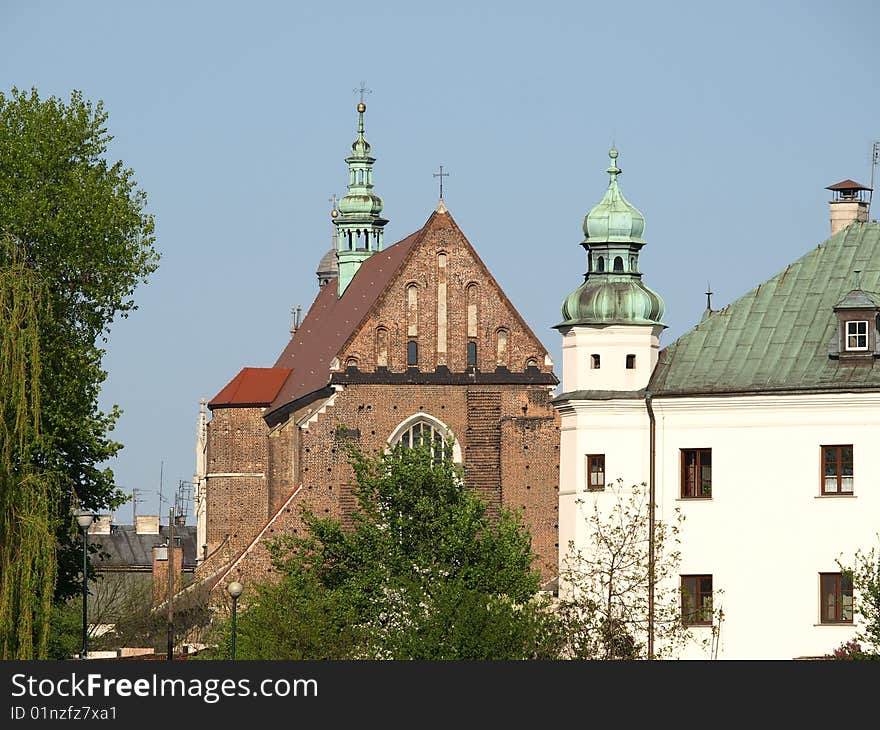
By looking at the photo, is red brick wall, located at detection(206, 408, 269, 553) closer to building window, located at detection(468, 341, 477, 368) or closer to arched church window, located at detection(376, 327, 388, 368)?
arched church window, located at detection(376, 327, 388, 368)

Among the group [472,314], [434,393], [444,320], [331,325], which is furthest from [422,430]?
[331,325]

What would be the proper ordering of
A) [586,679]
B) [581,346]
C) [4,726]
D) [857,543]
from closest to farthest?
[4,726] → [586,679] → [857,543] → [581,346]

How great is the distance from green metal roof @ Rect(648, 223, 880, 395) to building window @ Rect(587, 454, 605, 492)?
229 cm

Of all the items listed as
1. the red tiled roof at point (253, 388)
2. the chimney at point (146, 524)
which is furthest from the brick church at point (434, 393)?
the chimney at point (146, 524)

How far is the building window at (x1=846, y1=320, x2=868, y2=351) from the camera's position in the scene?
6091 centimetres

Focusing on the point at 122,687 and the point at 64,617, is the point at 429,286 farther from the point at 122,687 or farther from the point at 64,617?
the point at 122,687

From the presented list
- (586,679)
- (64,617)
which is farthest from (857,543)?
(64,617)

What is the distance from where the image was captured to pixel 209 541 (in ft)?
317

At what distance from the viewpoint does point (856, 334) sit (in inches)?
2406

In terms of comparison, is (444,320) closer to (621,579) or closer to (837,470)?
(621,579)

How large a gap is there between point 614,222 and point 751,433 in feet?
26.6

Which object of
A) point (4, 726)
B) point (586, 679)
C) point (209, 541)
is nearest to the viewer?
point (4, 726)

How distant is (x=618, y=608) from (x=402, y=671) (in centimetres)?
2376

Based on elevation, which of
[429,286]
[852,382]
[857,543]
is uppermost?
[429,286]
